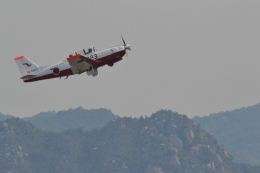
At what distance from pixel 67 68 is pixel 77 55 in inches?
140

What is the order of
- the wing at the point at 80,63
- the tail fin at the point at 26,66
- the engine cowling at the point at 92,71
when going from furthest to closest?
1. the tail fin at the point at 26,66
2. the wing at the point at 80,63
3. the engine cowling at the point at 92,71

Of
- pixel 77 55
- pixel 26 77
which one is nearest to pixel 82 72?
pixel 77 55

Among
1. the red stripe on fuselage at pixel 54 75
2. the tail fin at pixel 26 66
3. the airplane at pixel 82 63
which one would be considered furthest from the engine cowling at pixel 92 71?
the tail fin at pixel 26 66

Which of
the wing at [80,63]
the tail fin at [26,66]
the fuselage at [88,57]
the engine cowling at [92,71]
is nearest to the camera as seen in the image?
the engine cowling at [92,71]

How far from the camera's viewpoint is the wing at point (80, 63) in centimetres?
10731

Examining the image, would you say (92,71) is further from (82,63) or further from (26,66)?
(26,66)

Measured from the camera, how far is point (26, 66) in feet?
384

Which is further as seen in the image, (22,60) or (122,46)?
(22,60)

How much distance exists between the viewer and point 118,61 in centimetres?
10981

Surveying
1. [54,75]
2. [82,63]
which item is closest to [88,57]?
[82,63]

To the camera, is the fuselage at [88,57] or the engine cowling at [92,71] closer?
the engine cowling at [92,71]

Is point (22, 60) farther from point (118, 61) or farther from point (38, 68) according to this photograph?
point (118, 61)

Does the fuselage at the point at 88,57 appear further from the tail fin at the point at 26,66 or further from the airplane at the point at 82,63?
the tail fin at the point at 26,66

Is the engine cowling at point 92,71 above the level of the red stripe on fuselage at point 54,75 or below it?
below
